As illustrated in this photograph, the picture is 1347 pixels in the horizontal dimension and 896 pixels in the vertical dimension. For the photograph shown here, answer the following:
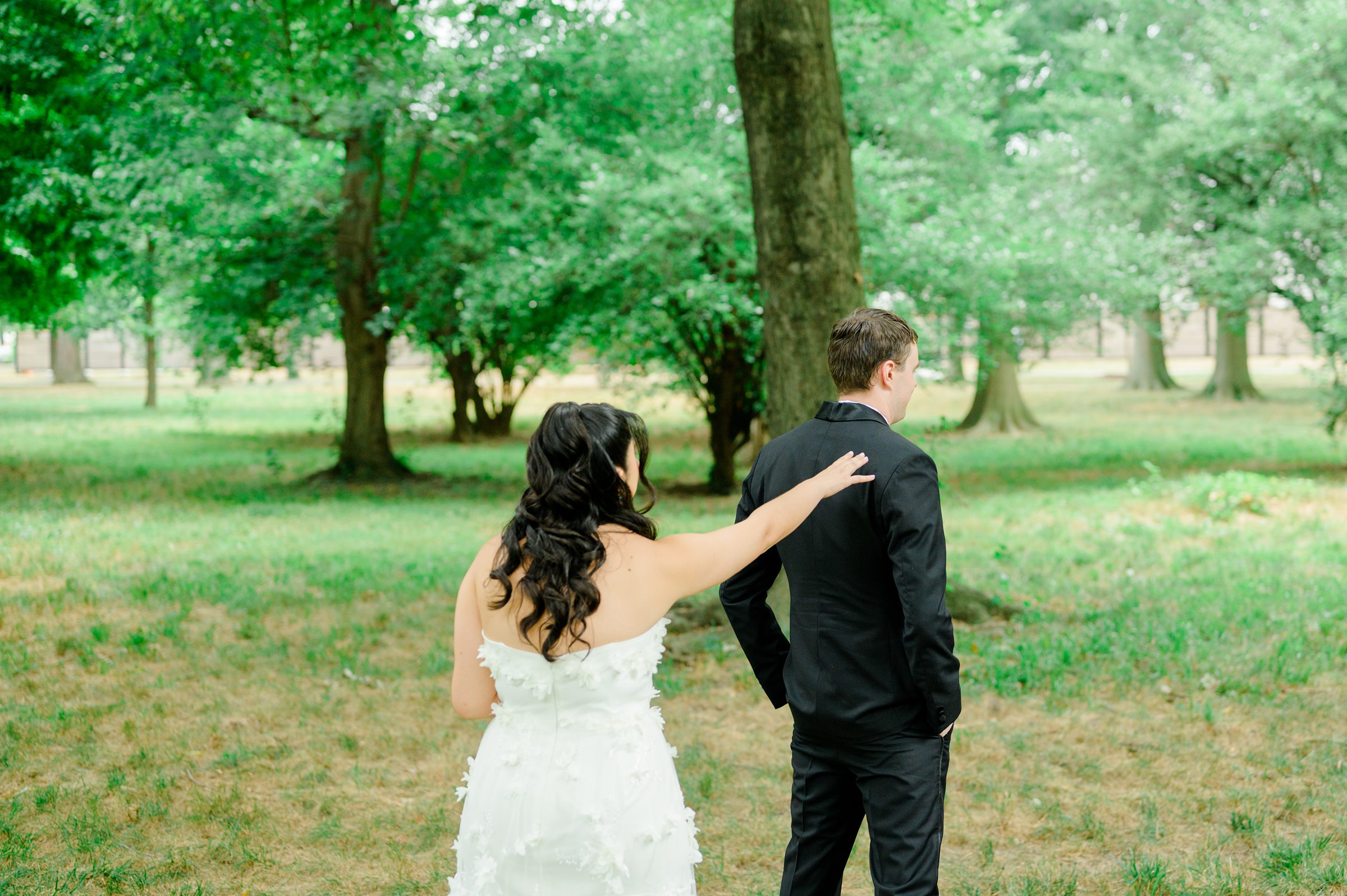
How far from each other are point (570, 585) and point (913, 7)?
1161 centimetres

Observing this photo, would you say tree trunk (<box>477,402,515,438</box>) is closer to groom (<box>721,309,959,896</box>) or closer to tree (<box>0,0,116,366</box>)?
tree (<box>0,0,116,366</box>)

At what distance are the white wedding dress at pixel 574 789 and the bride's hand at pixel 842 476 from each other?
1.91 ft

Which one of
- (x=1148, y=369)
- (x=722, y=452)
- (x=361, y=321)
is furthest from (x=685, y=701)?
(x=1148, y=369)

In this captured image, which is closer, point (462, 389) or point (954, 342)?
point (954, 342)

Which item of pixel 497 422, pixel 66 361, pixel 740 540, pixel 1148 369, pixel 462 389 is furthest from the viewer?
pixel 66 361

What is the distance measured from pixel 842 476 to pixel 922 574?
34cm

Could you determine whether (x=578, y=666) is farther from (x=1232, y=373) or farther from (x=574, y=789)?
(x=1232, y=373)

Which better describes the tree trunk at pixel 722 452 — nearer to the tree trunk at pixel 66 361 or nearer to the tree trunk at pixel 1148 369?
the tree trunk at pixel 1148 369

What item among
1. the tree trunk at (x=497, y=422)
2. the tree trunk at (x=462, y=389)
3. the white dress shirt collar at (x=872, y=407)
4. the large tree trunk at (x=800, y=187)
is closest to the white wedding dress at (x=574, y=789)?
the white dress shirt collar at (x=872, y=407)

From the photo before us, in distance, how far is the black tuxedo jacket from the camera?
3.08 m

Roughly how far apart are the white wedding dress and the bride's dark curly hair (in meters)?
0.12

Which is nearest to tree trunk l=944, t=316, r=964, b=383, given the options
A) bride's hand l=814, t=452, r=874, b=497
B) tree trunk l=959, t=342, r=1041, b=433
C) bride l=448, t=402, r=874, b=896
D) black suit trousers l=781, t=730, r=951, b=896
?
tree trunk l=959, t=342, r=1041, b=433

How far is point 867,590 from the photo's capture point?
324 cm

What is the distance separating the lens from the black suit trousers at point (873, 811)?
315 centimetres
